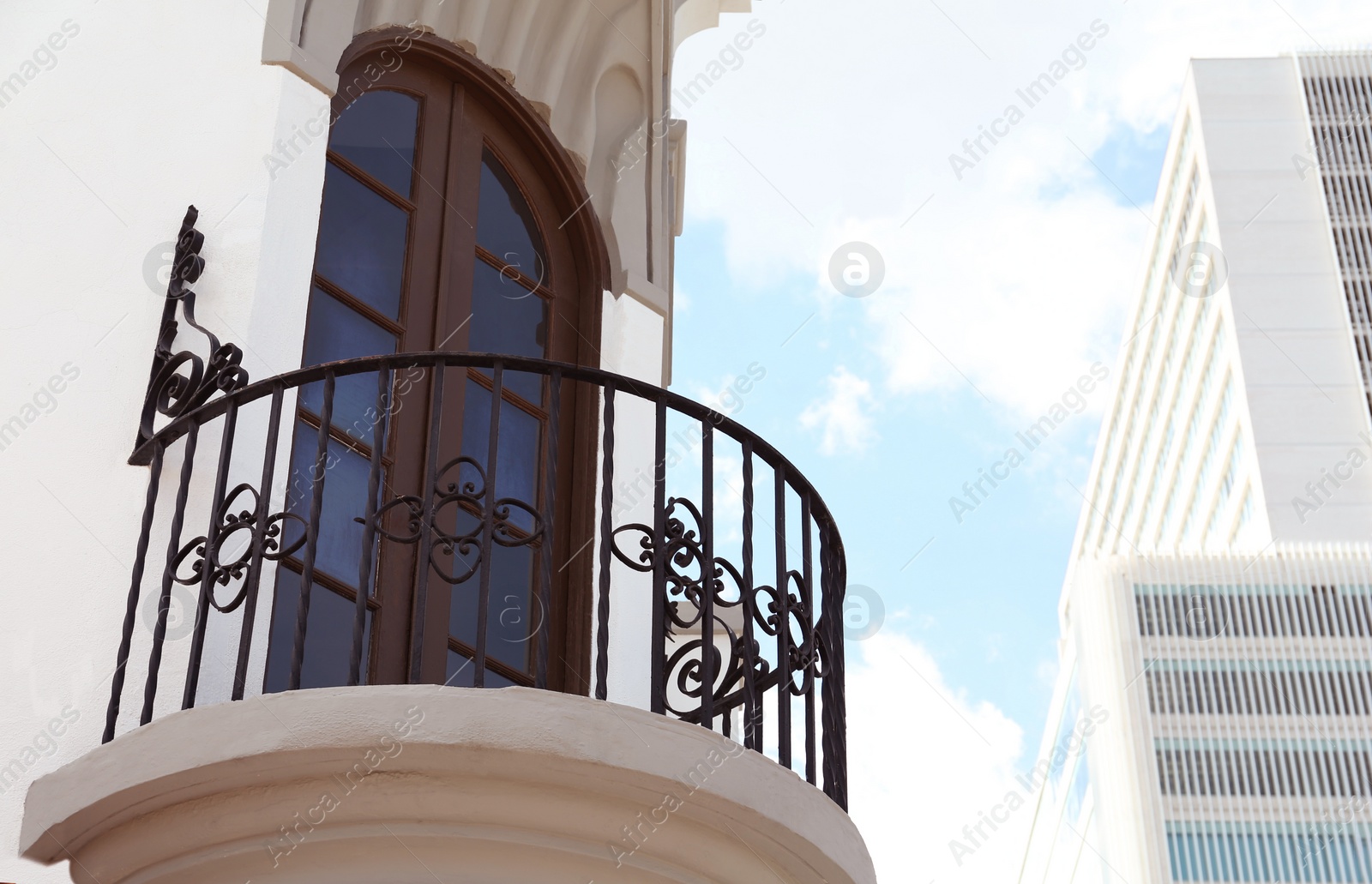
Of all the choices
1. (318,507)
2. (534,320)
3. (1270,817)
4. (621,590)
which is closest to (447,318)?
(534,320)

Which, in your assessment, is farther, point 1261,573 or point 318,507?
point 1261,573

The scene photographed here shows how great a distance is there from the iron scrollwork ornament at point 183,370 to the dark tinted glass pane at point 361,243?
784 mm

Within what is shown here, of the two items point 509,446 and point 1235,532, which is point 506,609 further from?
point 1235,532

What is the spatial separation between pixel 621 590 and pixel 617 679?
450 millimetres

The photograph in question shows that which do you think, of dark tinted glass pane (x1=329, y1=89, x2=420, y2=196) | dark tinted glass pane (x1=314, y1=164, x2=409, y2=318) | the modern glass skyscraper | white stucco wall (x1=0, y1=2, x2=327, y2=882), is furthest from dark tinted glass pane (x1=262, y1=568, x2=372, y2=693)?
the modern glass skyscraper

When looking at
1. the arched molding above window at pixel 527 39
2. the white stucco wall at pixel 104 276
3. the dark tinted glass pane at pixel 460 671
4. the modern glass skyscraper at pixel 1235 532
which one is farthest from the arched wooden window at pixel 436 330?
the modern glass skyscraper at pixel 1235 532

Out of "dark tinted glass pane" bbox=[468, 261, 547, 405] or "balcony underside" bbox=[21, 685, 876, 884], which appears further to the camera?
"dark tinted glass pane" bbox=[468, 261, 547, 405]

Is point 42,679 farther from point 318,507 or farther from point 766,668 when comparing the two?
point 766,668

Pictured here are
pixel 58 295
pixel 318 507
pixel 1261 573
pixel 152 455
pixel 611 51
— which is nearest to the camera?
pixel 318 507

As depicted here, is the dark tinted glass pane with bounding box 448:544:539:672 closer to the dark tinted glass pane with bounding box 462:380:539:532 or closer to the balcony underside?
the dark tinted glass pane with bounding box 462:380:539:532

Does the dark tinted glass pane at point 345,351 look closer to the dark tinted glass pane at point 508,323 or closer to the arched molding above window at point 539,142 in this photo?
the dark tinted glass pane at point 508,323

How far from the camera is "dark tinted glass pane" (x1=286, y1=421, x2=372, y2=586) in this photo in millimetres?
5566

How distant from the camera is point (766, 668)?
5441mm

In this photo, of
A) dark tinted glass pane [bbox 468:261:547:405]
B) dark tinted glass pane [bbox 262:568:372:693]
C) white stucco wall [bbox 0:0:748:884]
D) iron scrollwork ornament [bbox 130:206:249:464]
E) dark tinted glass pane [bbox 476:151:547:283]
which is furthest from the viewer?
dark tinted glass pane [bbox 476:151:547:283]
